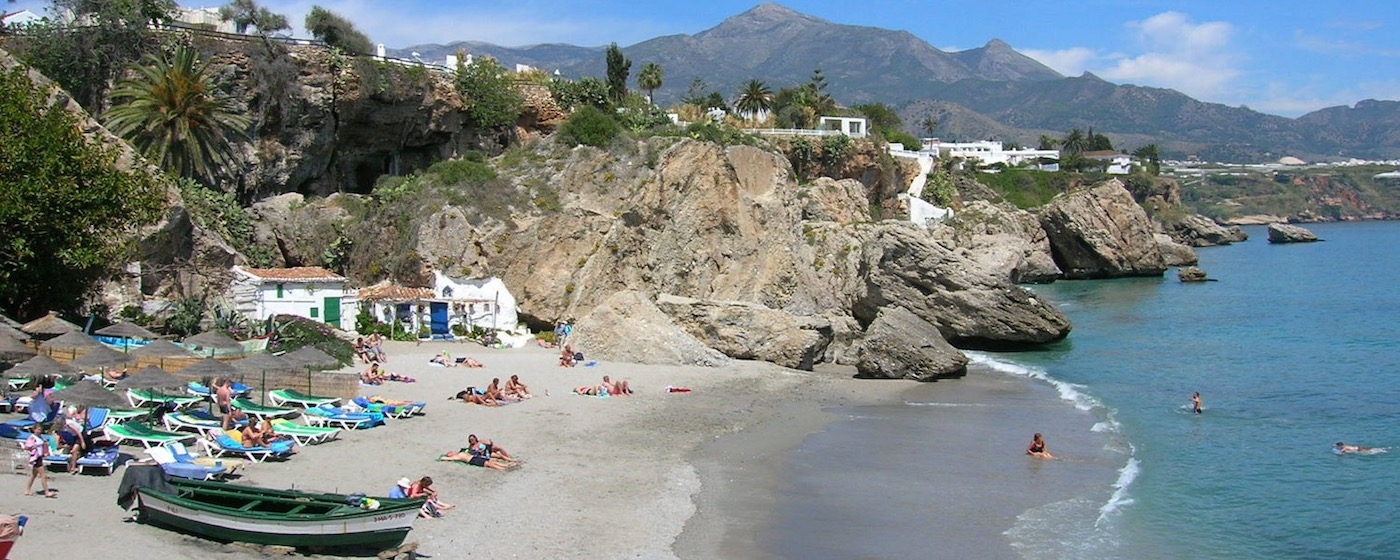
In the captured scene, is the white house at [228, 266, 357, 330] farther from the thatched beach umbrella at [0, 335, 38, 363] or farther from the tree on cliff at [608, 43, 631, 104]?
the tree on cliff at [608, 43, 631, 104]

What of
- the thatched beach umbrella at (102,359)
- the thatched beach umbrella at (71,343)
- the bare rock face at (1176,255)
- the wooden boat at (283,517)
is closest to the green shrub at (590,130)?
the thatched beach umbrella at (71,343)

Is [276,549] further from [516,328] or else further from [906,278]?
[906,278]

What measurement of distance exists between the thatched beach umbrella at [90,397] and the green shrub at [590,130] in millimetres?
25235

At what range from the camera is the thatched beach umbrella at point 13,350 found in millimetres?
21439

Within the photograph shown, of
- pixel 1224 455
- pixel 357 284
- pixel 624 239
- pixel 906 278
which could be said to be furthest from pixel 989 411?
pixel 357 284

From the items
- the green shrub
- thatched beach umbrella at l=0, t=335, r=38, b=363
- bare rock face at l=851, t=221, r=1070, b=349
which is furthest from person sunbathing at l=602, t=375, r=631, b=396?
the green shrub

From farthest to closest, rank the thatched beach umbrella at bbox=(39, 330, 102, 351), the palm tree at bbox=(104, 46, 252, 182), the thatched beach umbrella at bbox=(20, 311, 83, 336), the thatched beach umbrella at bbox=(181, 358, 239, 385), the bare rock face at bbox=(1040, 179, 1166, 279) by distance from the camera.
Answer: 1. the bare rock face at bbox=(1040, 179, 1166, 279)
2. the palm tree at bbox=(104, 46, 252, 182)
3. the thatched beach umbrella at bbox=(20, 311, 83, 336)
4. the thatched beach umbrella at bbox=(39, 330, 102, 351)
5. the thatched beach umbrella at bbox=(181, 358, 239, 385)

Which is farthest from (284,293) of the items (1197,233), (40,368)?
(1197,233)

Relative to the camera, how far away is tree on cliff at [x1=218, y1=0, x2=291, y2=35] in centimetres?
4431

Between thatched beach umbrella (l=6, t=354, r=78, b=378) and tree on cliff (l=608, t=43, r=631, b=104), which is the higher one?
tree on cliff (l=608, t=43, r=631, b=104)

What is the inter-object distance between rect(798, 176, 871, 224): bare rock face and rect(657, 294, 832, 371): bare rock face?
16.9m

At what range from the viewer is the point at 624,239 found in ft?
127

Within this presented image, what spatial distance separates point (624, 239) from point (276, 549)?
84.0 ft

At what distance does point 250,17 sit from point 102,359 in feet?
92.0
